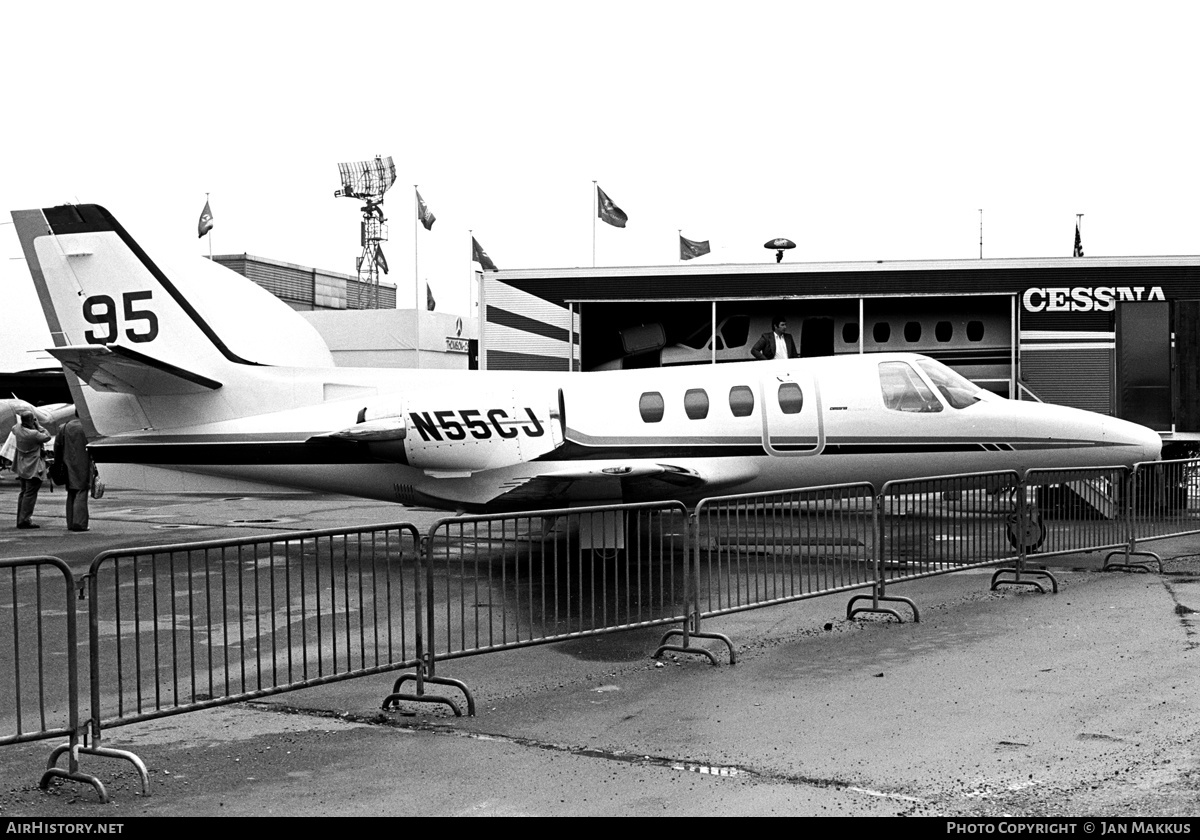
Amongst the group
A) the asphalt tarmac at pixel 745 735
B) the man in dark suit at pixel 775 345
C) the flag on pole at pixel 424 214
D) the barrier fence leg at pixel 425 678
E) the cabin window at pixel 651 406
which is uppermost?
the flag on pole at pixel 424 214

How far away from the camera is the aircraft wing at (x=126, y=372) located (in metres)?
14.4

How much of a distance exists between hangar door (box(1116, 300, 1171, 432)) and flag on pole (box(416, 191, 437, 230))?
29.8 meters

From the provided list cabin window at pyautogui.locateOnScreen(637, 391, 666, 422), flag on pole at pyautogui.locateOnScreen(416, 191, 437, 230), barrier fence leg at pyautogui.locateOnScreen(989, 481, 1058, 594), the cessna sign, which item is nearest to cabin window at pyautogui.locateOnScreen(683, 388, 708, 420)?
cabin window at pyautogui.locateOnScreen(637, 391, 666, 422)

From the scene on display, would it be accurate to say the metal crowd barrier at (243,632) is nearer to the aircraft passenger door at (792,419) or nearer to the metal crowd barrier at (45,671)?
the metal crowd barrier at (45,671)

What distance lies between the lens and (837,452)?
15.4 metres

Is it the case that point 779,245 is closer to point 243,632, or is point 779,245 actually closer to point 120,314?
point 120,314

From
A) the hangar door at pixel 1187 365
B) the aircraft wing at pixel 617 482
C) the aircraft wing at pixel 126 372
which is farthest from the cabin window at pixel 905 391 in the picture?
the aircraft wing at pixel 126 372

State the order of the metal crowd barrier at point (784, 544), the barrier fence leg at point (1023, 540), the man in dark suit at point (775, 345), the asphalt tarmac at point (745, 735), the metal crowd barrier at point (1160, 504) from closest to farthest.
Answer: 1. the asphalt tarmac at point (745, 735)
2. the metal crowd barrier at point (784, 544)
3. the barrier fence leg at point (1023, 540)
4. the metal crowd barrier at point (1160, 504)
5. the man in dark suit at point (775, 345)

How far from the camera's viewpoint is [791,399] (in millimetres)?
15430

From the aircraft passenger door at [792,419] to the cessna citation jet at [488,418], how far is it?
2cm

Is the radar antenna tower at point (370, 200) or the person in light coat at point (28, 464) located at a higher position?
the radar antenna tower at point (370, 200)

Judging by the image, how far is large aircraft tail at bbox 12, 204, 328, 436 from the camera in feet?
51.9

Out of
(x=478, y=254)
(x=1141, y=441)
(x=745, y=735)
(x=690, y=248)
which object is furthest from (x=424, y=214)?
(x=745, y=735)
